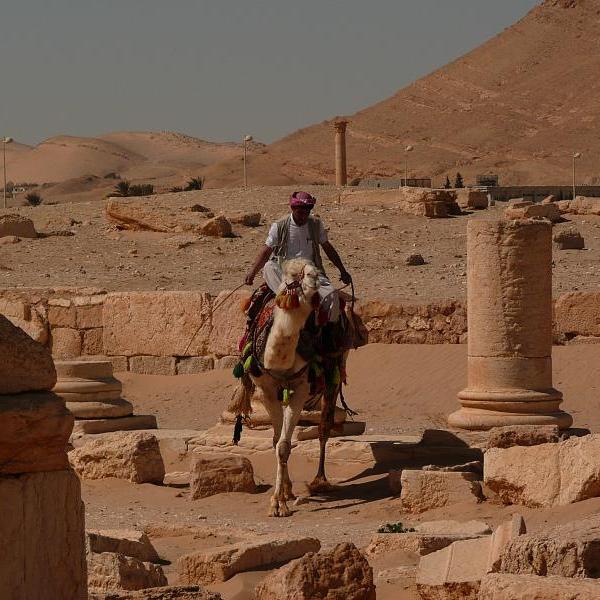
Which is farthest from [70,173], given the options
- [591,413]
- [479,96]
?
[591,413]

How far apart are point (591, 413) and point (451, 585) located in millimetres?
8589

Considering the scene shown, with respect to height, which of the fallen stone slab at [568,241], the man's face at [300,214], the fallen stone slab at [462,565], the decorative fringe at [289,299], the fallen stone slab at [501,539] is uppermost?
the fallen stone slab at [568,241]

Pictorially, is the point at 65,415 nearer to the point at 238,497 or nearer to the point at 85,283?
the point at 238,497

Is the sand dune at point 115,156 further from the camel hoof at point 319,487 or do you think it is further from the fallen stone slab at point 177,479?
the camel hoof at point 319,487

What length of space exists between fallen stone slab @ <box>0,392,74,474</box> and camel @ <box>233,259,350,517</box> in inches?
213

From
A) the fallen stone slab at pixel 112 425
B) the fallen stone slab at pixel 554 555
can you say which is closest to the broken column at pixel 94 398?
the fallen stone slab at pixel 112 425

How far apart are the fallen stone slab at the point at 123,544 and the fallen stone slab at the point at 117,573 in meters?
0.46

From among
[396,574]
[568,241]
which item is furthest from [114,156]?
[396,574]

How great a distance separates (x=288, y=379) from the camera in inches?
445

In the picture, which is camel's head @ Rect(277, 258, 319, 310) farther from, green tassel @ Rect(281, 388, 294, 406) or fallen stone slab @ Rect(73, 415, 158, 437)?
fallen stone slab @ Rect(73, 415, 158, 437)

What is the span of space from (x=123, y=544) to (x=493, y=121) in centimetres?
9515

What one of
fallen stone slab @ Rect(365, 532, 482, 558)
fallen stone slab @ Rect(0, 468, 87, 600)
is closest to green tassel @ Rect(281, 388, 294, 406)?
fallen stone slab @ Rect(365, 532, 482, 558)

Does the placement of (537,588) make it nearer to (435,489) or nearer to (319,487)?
(435,489)

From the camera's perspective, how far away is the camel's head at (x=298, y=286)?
1065 centimetres
